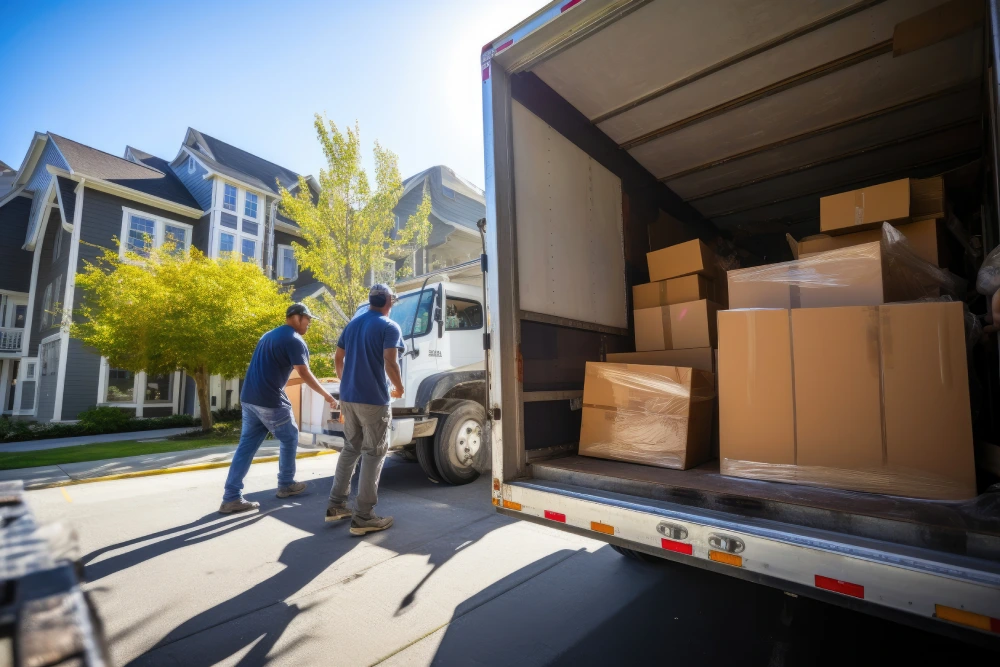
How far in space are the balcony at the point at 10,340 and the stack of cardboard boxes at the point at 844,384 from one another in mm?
21003

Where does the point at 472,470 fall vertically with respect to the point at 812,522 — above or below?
below

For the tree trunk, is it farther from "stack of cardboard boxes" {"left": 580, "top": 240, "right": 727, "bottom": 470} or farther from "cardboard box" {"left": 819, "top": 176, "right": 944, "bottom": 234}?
"cardboard box" {"left": 819, "top": 176, "right": 944, "bottom": 234}

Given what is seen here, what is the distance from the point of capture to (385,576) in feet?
10.1

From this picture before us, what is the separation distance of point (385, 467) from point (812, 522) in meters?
5.77

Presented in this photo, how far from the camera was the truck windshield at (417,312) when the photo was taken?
18.5 ft

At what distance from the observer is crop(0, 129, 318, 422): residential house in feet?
44.7

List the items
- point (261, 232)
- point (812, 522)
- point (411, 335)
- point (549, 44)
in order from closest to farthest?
point (812, 522), point (549, 44), point (411, 335), point (261, 232)

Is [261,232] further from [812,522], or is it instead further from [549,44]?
[812,522]

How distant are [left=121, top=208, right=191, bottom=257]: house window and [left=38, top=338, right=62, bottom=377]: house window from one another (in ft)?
10.9

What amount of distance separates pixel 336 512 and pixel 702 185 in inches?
173

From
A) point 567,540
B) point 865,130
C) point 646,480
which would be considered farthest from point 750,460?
point 865,130

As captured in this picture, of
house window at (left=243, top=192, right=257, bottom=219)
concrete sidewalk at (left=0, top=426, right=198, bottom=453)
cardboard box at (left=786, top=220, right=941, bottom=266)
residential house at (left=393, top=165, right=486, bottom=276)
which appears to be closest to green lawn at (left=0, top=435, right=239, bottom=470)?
concrete sidewalk at (left=0, top=426, right=198, bottom=453)

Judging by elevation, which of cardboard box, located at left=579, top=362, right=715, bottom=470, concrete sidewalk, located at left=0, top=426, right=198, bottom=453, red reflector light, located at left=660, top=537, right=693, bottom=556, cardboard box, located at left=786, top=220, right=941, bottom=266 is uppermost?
cardboard box, located at left=786, top=220, right=941, bottom=266

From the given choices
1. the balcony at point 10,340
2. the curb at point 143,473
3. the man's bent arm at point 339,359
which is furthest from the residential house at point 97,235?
the man's bent arm at point 339,359
